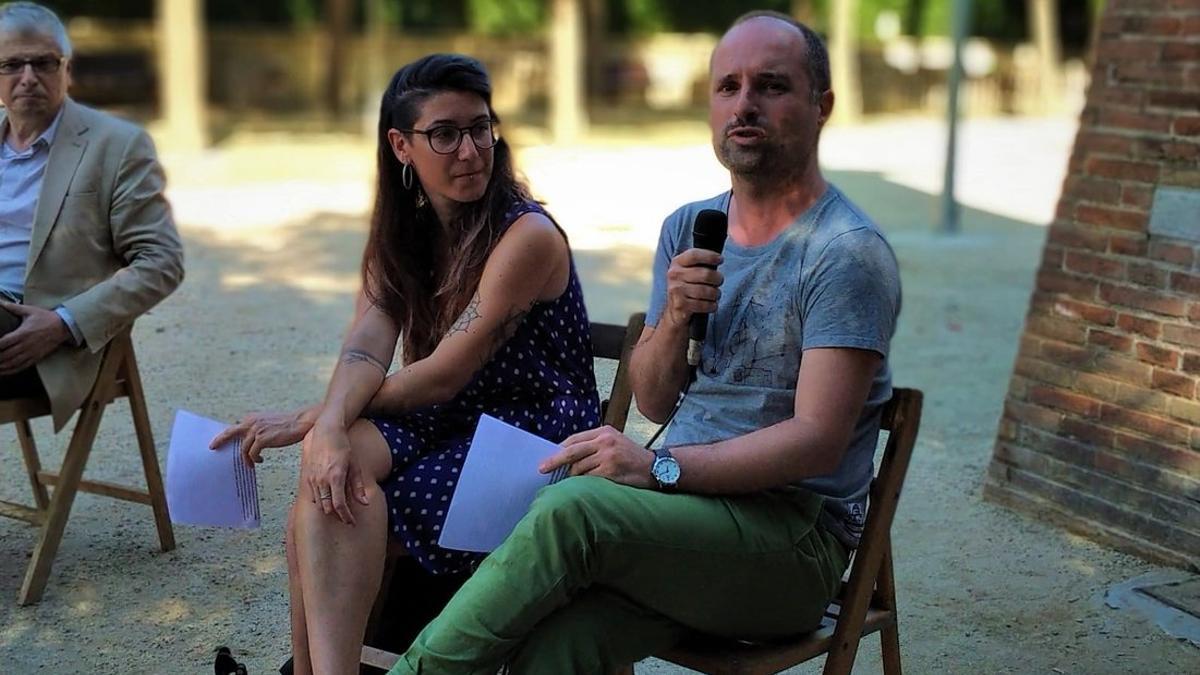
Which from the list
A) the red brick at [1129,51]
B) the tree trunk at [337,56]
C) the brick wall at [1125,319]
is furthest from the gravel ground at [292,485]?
the tree trunk at [337,56]

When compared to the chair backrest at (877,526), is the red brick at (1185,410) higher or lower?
lower

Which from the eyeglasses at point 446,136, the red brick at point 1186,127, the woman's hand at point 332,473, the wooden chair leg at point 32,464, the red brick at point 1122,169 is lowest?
the wooden chair leg at point 32,464

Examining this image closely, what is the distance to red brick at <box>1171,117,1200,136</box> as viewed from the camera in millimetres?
4699

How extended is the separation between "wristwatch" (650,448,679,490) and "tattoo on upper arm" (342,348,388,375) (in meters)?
0.88

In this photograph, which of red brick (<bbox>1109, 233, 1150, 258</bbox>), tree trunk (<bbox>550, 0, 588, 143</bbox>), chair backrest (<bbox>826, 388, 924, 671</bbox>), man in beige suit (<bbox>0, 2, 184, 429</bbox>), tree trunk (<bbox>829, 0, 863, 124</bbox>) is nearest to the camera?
chair backrest (<bbox>826, 388, 924, 671</bbox>)

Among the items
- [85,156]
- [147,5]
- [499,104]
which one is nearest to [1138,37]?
[85,156]

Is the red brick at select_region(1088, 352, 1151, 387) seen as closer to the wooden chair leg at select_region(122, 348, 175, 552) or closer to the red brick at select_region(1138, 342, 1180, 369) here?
the red brick at select_region(1138, 342, 1180, 369)

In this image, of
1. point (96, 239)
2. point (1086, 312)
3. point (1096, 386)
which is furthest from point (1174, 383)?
point (96, 239)

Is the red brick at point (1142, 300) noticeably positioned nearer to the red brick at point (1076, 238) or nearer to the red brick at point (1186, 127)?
the red brick at point (1076, 238)

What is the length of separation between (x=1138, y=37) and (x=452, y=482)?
3.03 meters

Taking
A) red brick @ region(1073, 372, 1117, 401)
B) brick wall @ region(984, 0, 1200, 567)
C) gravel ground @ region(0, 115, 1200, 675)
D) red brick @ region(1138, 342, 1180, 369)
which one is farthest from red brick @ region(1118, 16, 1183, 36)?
gravel ground @ region(0, 115, 1200, 675)

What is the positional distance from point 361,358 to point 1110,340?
272cm

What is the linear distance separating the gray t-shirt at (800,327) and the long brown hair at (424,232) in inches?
25.0

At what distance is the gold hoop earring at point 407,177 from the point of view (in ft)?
11.2
